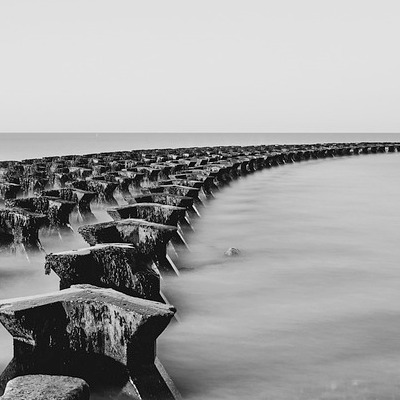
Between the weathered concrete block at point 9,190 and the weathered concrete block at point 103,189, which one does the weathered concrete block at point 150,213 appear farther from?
the weathered concrete block at point 103,189

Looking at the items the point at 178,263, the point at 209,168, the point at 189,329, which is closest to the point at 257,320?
the point at 189,329

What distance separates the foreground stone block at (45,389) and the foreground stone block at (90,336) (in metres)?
0.39

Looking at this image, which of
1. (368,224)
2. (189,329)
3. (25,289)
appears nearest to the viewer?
(189,329)

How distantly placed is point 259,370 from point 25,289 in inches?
67.3

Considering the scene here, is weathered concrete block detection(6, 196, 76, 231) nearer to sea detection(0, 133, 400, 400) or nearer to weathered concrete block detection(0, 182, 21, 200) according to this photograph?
sea detection(0, 133, 400, 400)

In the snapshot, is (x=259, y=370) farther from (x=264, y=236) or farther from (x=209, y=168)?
(x=209, y=168)

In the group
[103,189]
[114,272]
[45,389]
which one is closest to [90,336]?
[45,389]

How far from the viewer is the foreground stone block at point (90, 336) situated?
193 cm

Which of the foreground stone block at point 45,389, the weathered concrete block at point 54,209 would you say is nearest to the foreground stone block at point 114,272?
the foreground stone block at point 45,389

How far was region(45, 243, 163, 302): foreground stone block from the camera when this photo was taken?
249cm

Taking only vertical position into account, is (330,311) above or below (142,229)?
below

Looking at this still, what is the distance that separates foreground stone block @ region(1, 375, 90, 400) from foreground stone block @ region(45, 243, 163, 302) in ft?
3.10

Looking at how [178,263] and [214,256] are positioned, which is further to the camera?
[214,256]

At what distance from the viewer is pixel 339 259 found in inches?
186
